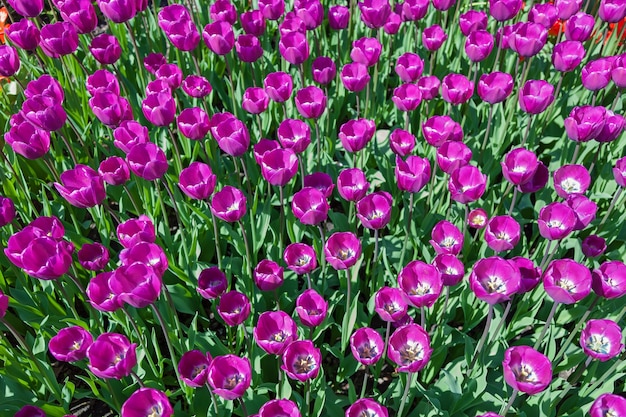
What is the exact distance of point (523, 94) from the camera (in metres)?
2.64

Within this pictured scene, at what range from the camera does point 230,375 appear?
70.2 inches

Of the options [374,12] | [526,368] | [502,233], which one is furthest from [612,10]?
[526,368]

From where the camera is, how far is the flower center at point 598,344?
1887 mm

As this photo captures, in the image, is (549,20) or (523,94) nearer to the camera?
(523,94)

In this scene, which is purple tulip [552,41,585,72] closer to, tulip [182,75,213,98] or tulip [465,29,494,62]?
tulip [465,29,494,62]

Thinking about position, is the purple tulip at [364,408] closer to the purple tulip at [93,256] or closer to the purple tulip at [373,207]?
the purple tulip at [373,207]

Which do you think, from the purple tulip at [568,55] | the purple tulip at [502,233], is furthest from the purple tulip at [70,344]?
the purple tulip at [568,55]

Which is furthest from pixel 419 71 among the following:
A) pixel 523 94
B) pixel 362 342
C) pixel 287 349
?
pixel 287 349

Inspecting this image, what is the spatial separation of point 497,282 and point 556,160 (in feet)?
5.06

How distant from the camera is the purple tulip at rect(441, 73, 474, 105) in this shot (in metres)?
2.72

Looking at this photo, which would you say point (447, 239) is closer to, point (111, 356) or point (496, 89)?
point (496, 89)

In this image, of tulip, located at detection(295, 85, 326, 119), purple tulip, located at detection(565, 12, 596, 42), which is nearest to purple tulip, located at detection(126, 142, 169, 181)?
tulip, located at detection(295, 85, 326, 119)

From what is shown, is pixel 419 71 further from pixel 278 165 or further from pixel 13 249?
pixel 13 249

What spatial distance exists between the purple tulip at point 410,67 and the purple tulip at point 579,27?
0.85 meters
